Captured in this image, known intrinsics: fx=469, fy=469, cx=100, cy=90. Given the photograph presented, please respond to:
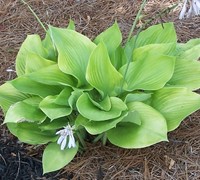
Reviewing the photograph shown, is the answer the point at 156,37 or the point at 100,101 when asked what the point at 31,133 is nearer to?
the point at 100,101

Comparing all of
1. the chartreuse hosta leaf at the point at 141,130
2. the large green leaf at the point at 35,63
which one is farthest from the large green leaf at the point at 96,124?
the large green leaf at the point at 35,63

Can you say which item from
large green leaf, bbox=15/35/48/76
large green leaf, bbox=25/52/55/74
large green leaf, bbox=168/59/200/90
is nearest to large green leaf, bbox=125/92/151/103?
large green leaf, bbox=168/59/200/90

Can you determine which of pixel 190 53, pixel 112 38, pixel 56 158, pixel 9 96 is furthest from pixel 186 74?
pixel 9 96

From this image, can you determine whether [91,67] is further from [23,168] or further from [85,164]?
[23,168]

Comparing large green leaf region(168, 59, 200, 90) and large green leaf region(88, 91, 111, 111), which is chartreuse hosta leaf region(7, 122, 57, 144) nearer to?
large green leaf region(88, 91, 111, 111)

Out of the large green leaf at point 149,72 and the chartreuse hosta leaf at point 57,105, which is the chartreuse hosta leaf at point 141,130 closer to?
the large green leaf at point 149,72

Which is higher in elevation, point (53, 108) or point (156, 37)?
point (156, 37)
